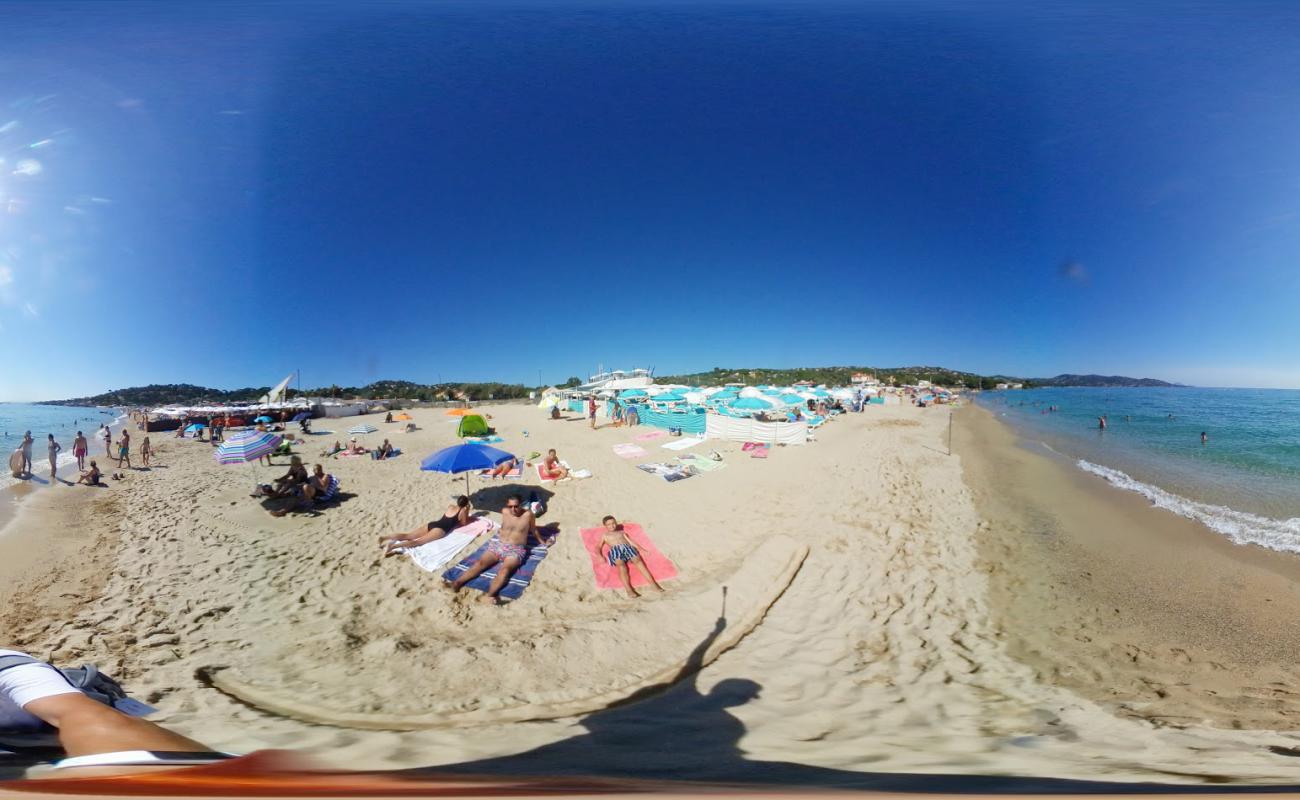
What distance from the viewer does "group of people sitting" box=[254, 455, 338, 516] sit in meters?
6.93

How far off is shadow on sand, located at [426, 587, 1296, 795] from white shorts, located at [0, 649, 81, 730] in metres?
1.38

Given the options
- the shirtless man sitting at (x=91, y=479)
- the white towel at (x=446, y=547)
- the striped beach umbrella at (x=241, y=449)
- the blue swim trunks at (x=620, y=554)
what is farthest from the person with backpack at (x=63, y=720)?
the shirtless man sitting at (x=91, y=479)

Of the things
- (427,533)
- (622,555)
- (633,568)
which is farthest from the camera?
(427,533)

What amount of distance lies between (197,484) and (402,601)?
9662 millimetres

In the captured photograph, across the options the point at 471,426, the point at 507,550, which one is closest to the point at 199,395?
the point at 471,426

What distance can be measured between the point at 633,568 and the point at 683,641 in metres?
1.42

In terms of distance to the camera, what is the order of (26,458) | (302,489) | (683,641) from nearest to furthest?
1. (683,641)
2. (302,489)
3. (26,458)

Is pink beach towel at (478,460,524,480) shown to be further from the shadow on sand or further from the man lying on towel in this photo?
the shadow on sand

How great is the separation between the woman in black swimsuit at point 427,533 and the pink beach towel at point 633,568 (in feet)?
6.17

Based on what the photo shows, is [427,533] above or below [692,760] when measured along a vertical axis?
below

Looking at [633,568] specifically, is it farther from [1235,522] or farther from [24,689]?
[1235,522]

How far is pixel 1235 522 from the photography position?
7.38m

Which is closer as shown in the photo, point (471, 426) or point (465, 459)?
point (465, 459)

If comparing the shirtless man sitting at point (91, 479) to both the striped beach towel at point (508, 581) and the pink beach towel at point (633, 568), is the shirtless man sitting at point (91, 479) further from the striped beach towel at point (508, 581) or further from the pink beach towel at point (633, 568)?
the pink beach towel at point (633, 568)
